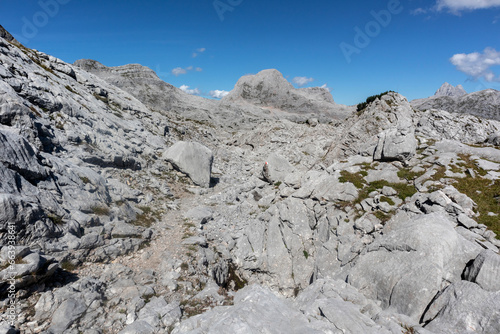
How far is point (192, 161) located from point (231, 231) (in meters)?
12.6

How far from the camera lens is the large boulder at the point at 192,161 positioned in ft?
95.2

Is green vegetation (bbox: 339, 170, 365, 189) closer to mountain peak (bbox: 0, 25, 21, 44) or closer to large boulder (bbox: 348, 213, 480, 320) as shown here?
large boulder (bbox: 348, 213, 480, 320)

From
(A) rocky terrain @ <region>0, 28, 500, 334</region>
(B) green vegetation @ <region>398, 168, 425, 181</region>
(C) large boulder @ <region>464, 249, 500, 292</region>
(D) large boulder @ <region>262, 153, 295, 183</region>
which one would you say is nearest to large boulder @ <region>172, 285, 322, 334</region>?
(A) rocky terrain @ <region>0, 28, 500, 334</region>

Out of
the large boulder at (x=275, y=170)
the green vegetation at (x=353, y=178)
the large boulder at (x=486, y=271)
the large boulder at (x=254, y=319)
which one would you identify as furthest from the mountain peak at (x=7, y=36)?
the large boulder at (x=486, y=271)

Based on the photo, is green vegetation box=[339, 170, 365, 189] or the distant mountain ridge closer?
green vegetation box=[339, 170, 365, 189]

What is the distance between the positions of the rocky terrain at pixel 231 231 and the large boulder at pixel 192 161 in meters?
0.19

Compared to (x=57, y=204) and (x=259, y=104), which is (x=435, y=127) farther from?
(x=259, y=104)

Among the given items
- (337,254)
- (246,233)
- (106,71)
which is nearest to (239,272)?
(246,233)

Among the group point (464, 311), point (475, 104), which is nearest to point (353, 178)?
point (464, 311)

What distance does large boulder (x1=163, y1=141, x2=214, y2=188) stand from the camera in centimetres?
2902

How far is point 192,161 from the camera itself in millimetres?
29328

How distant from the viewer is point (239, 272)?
17.5m

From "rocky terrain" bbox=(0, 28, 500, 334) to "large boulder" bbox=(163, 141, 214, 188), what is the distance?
186 mm

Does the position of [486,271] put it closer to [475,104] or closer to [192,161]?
[192,161]
